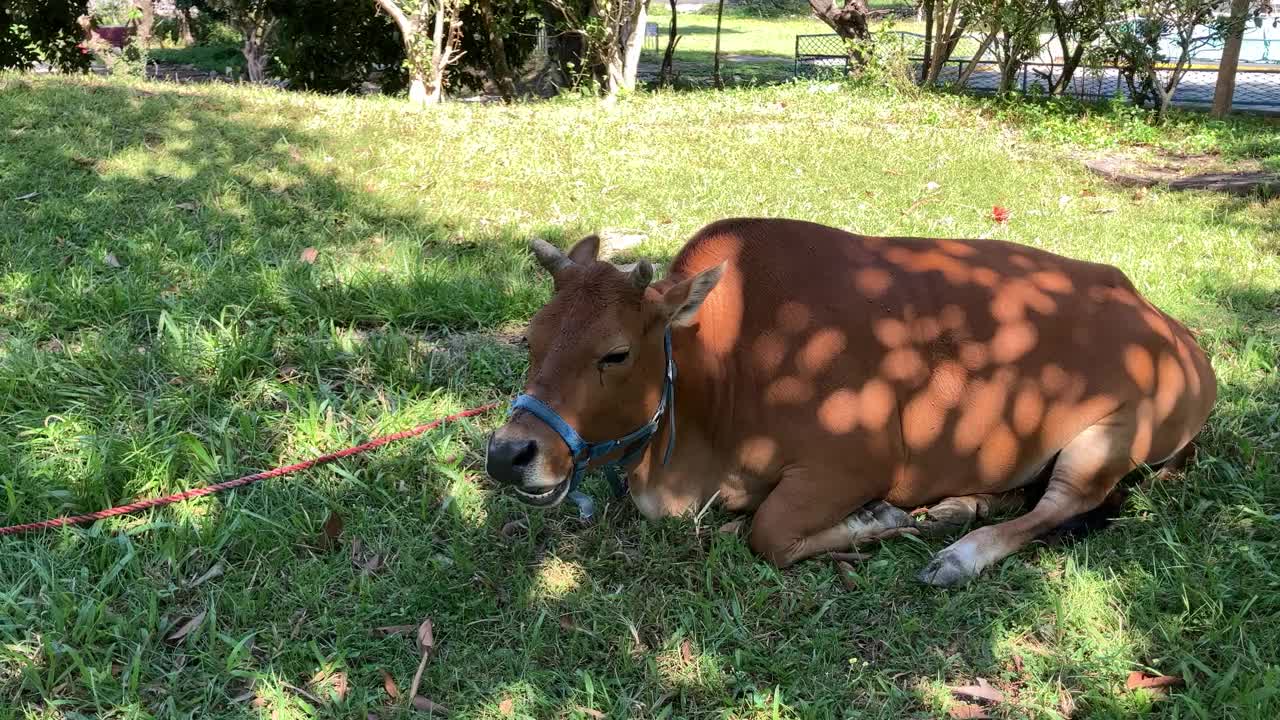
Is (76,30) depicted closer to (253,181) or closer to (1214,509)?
(253,181)

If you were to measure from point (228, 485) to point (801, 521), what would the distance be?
2.19m

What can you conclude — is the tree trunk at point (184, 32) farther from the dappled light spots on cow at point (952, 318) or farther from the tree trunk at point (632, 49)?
the dappled light spots on cow at point (952, 318)

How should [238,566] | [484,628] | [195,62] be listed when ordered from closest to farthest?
[484,628] < [238,566] < [195,62]

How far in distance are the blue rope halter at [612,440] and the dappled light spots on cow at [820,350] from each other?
1.62 ft

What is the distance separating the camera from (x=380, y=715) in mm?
3055

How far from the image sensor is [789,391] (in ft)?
12.4

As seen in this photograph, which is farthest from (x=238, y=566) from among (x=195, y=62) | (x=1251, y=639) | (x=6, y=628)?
(x=195, y=62)

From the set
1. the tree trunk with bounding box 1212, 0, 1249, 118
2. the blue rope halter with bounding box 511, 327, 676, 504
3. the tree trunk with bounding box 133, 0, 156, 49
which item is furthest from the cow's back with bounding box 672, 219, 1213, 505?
the tree trunk with bounding box 133, 0, 156, 49

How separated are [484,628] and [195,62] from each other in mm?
22829

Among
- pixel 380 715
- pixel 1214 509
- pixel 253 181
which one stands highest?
pixel 253 181

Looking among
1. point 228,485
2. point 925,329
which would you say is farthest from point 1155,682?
point 228,485

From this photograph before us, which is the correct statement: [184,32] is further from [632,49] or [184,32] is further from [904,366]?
[904,366]

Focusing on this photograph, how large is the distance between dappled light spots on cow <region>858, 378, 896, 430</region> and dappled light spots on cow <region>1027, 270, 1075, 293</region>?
32.7 inches

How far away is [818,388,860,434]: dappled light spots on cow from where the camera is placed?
375 centimetres
